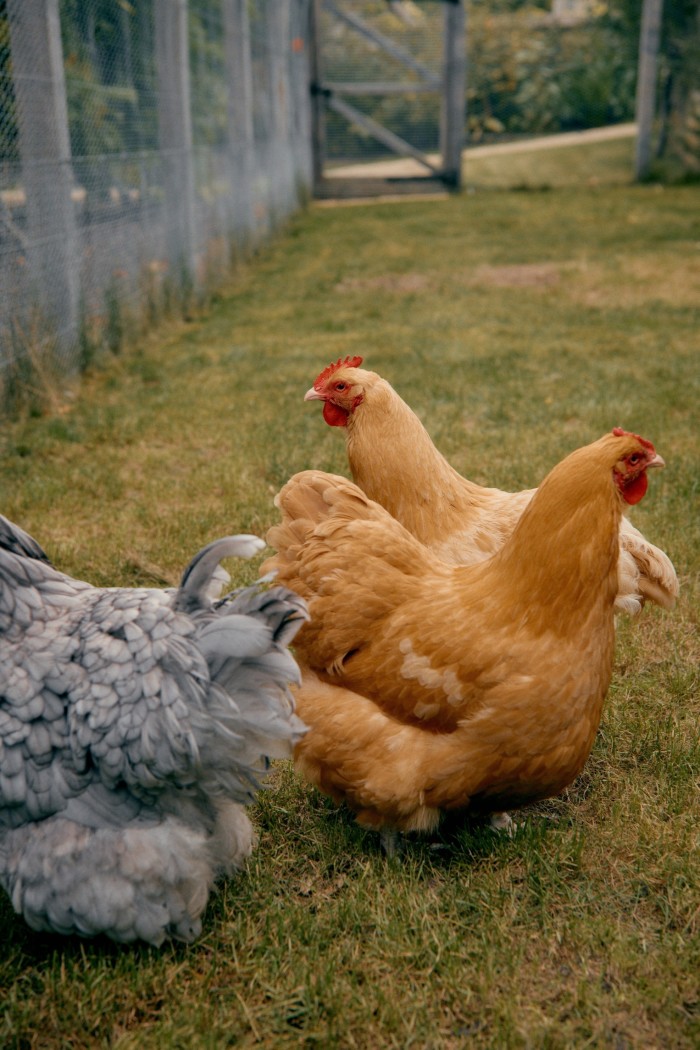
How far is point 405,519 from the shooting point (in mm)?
3176

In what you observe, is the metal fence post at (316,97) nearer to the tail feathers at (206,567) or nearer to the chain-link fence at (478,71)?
the chain-link fence at (478,71)

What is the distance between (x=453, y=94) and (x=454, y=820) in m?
17.4

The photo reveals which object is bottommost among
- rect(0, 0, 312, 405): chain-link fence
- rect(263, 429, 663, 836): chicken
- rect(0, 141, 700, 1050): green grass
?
rect(0, 141, 700, 1050): green grass

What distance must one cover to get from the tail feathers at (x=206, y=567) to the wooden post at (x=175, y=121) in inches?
274

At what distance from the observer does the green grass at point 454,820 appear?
2.08 metres

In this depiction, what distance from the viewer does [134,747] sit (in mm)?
2059

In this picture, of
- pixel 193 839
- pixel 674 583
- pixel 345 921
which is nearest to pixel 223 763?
pixel 193 839

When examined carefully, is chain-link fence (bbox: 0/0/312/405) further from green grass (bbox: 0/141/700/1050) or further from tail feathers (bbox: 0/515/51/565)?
tail feathers (bbox: 0/515/51/565)

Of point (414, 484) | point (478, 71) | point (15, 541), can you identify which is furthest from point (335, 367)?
point (478, 71)

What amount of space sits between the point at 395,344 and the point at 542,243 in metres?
5.29

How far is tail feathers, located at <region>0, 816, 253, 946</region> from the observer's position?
2.07 metres

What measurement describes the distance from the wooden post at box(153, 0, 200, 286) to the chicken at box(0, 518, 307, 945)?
711cm

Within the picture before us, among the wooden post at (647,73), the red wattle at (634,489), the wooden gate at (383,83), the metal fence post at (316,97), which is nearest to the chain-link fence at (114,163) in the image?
the red wattle at (634,489)

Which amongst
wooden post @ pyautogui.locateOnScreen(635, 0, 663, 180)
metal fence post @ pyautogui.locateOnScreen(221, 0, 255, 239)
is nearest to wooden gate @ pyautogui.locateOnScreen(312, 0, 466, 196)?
wooden post @ pyautogui.locateOnScreen(635, 0, 663, 180)
